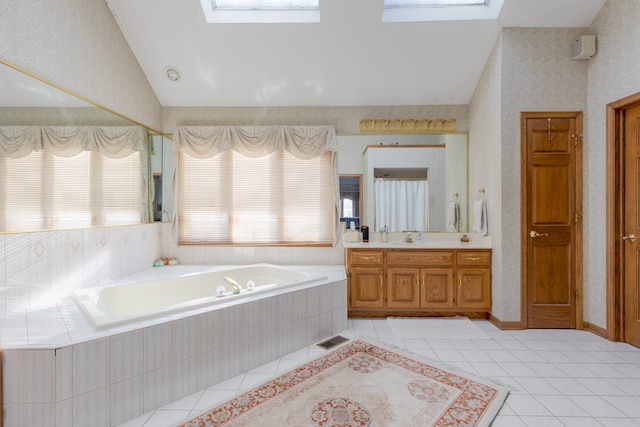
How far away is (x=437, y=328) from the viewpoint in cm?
295

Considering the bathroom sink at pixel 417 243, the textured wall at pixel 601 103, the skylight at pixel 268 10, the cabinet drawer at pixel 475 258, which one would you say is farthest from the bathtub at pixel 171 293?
the textured wall at pixel 601 103

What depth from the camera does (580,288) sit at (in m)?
2.87

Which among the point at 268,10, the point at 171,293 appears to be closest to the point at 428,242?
the point at 171,293

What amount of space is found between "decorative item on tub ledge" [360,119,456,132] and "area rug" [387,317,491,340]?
6.82 feet

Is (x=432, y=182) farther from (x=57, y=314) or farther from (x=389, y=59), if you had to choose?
(x=57, y=314)

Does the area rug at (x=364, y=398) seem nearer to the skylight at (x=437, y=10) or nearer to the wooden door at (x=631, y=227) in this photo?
the wooden door at (x=631, y=227)

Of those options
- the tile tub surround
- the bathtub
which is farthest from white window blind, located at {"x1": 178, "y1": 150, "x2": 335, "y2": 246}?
the tile tub surround

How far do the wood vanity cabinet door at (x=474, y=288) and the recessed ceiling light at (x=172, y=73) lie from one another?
11.6 feet

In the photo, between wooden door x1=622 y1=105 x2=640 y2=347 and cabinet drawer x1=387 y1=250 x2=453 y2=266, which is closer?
wooden door x1=622 y1=105 x2=640 y2=347

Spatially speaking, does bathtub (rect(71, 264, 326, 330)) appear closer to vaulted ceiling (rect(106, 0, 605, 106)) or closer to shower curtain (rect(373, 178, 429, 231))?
shower curtain (rect(373, 178, 429, 231))

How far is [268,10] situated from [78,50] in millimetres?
1597

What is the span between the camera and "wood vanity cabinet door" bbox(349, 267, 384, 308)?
316 centimetres

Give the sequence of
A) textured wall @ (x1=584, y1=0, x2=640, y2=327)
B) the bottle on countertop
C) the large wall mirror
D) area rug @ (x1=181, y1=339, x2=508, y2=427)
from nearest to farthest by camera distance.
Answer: area rug @ (x1=181, y1=339, x2=508, y2=427) < the large wall mirror < textured wall @ (x1=584, y1=0, x2=640, y2=327) < the bottle on countertop

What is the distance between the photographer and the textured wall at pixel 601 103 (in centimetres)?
248
